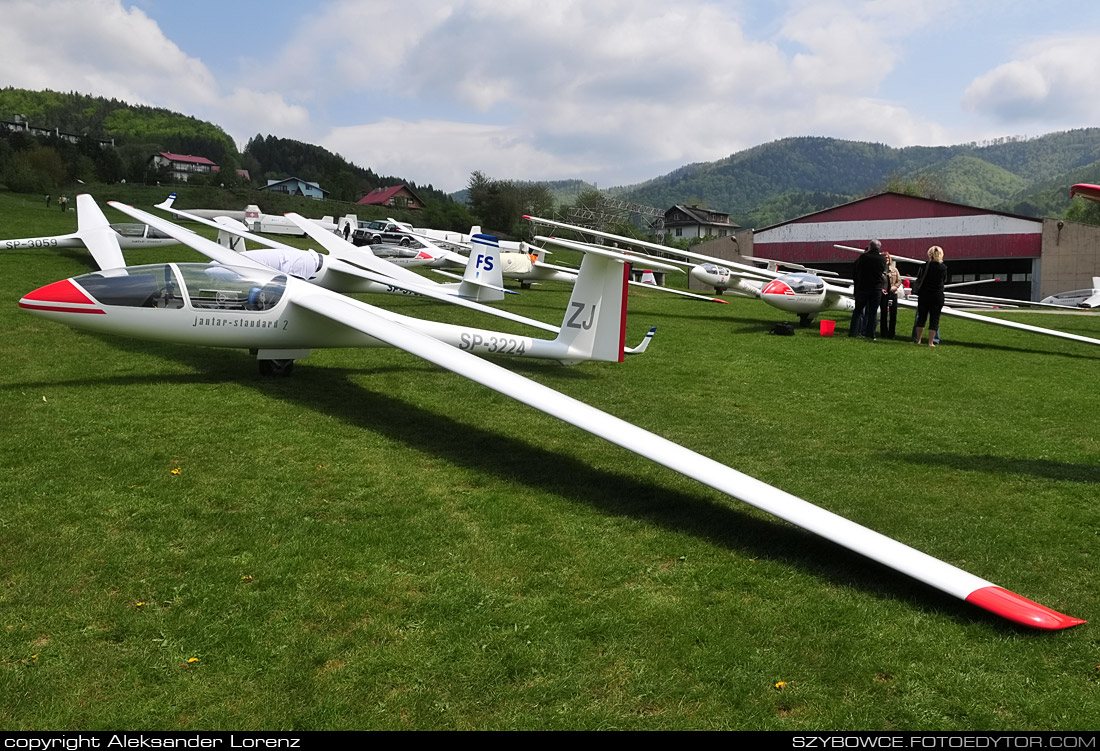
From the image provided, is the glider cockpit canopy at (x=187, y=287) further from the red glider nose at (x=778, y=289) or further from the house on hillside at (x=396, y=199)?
the house on hillside at (x=396, y=199)

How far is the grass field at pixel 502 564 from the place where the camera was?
10.6 ft

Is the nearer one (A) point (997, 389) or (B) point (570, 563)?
(B) point (570, 563)

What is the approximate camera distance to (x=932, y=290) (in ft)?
46.7

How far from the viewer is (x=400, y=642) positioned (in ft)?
11.8

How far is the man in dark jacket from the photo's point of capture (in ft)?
48.1

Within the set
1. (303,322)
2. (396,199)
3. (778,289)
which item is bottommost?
(303,322)

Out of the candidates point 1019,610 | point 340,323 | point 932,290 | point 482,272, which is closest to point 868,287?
point 932,290

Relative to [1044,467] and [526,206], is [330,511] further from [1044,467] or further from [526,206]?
[526,206]

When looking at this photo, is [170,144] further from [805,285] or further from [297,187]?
[805,285]

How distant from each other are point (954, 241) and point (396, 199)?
85.2 metres

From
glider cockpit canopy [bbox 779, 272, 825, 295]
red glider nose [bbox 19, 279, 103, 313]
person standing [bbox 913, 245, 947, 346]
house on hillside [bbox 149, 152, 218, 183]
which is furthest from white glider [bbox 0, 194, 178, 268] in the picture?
house on hillside [bbox 149, 152, 218, 183]
